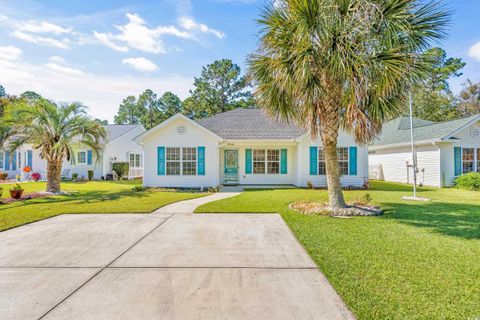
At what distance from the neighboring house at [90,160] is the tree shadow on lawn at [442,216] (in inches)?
801

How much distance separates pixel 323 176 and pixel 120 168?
17.2 metres

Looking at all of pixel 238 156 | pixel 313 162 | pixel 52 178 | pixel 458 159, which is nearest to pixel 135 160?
pixel 52 178

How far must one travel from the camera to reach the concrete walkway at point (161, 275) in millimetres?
3023

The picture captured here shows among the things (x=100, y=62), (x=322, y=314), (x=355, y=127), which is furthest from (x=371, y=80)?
(x=100, y=62)

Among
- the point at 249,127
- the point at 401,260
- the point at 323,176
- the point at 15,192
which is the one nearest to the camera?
the point at 401,260

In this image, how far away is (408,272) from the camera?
393 centimetres

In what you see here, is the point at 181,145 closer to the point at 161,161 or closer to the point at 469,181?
the point at 161,161

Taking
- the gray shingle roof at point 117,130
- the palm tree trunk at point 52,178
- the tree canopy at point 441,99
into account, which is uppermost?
the tree canopy at point 441,99

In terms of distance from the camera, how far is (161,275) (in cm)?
392

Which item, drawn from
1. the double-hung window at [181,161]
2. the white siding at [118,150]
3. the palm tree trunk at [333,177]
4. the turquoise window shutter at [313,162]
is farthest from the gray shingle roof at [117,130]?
the palm tree trunk at [333,177]

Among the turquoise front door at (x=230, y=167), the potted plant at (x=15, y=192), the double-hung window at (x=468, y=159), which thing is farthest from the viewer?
the turquoise front door at (x=230, y=167)

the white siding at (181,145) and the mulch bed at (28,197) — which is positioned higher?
the white siding at (181,145)

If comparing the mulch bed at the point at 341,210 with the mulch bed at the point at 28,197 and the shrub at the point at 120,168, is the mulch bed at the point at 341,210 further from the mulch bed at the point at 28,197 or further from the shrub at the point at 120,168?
the shrub at the point at 120,168

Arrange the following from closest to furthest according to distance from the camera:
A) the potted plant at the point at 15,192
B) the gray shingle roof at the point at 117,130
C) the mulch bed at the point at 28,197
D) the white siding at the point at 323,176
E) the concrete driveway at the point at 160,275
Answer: the concrete driveway at the point at 160,275
the mulch bed at the point at 28,197
the potted plant at the point at 15,192
the white siding at the point at 323,176
the gray shingle roof at the point at 117,130
